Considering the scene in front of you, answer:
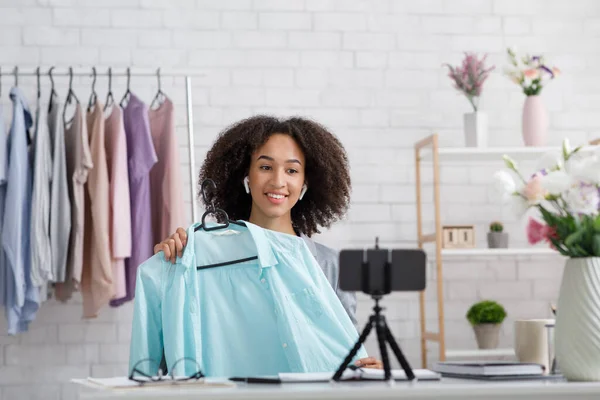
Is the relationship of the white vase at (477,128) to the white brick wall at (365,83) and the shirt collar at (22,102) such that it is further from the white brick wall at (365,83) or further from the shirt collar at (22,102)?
the shirt collar at (22,102)

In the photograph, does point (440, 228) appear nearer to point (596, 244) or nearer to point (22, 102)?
point (22, 102)

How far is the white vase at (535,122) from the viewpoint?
4.52 m

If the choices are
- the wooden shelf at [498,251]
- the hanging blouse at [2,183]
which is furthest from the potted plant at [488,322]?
the hanging blouse at [2,183]

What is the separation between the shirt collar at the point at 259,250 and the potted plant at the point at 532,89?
237cm

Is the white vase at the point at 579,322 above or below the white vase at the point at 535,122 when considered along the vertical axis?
below

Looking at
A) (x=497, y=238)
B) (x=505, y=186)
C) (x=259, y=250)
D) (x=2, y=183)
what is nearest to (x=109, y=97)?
(x=2, y=183)

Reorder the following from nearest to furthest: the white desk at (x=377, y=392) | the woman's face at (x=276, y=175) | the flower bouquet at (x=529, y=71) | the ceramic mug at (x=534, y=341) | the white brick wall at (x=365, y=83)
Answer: the white desk at (x=377, y=392)
the ceramic mug at (x=534, y=341)
the woman's face at (x=276, y=175)
the flower bouquet at (x=529, y=71)
the white brick wall at (x=365, y=83)

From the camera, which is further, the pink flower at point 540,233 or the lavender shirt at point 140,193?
the lavender shirt at point 140,193

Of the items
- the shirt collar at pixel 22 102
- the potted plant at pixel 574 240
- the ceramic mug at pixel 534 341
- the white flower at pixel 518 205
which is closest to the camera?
the potted plant at pixel 574 240

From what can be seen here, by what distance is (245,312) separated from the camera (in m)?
2.46

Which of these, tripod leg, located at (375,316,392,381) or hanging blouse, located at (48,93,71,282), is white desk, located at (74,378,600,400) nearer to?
tripod leg, located at (375,316,392,381)

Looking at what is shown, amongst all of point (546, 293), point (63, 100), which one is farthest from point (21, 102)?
point (546, 293)

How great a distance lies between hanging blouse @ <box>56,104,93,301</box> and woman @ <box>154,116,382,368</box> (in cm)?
112

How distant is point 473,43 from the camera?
4875 millimetres
